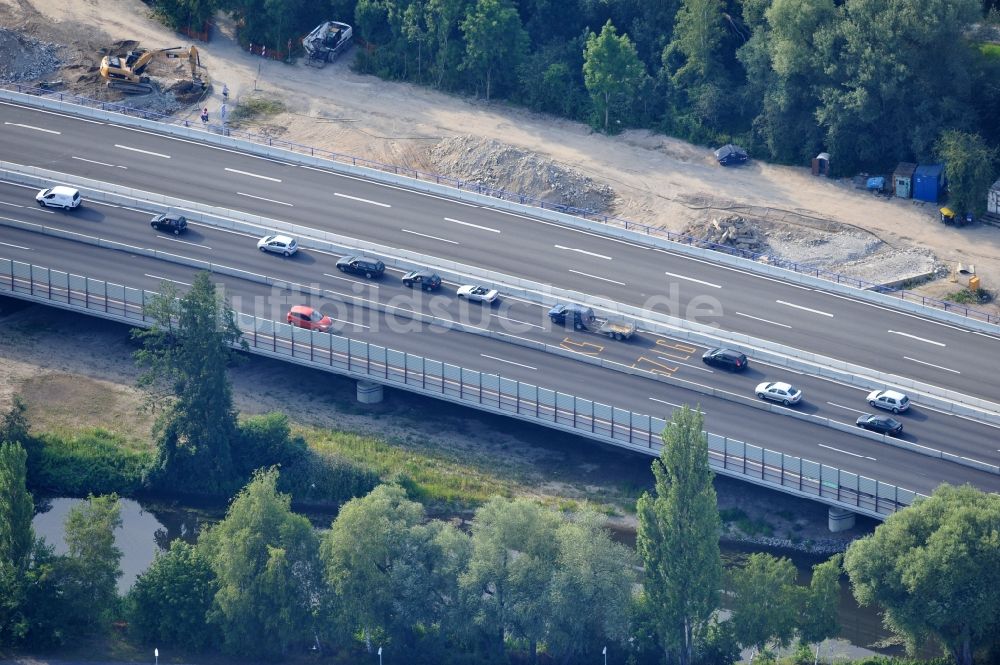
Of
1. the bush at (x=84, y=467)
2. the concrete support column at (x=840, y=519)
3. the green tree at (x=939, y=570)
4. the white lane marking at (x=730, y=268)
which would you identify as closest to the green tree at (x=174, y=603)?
the bush at (x=84, y=467)

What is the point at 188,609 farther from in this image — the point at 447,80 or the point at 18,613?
the point at 447,80

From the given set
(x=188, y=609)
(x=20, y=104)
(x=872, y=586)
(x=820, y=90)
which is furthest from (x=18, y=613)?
(x=820, y=90)

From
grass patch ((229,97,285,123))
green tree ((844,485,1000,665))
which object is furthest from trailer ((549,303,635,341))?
grass patch ((229,97,285,123))

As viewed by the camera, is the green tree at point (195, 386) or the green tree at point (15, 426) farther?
the green tree at point (15, 426)

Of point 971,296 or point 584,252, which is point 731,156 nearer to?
point 584,252

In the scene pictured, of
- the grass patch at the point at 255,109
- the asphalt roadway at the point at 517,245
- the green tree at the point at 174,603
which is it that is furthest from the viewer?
the grass patch at the point at 255,109

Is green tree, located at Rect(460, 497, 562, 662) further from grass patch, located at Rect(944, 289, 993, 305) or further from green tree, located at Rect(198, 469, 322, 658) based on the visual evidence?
grass patch, located at Rect(944, 289, 993, 305)

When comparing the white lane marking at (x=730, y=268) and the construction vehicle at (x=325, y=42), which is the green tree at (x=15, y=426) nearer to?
the white lane marking at (x=730, y=268)
